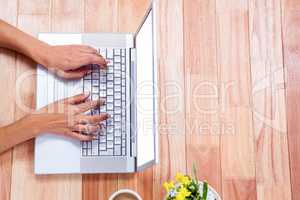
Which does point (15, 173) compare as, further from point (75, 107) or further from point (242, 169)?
point (242, 169)

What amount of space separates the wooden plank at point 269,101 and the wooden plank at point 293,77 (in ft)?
0.05

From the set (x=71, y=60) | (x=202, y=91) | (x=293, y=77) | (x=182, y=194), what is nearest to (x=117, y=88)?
(x=71, y=60)

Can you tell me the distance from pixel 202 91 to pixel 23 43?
0.50 metres

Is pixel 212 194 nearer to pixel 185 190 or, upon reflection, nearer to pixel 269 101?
pixel 185 190

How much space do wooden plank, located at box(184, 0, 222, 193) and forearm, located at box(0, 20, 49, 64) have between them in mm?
401

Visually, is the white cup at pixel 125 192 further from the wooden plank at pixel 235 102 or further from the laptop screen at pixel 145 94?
the wooden plank at pixel 235 102

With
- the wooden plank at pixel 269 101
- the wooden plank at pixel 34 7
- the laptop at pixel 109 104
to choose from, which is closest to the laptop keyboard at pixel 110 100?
the laptop at pixel 109 104

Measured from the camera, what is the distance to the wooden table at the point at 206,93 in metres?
1.04

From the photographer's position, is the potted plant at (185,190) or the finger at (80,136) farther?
the finger at (80,136)

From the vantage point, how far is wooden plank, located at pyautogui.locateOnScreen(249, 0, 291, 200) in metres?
1.08

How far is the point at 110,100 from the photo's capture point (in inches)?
40.2

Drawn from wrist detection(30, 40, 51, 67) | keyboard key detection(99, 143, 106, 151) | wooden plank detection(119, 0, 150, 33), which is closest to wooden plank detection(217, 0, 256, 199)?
wooden plank detection(119, 0, 150, 33)

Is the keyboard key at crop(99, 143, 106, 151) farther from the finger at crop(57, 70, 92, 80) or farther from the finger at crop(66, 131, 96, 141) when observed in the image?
the finger at crop(57, 70, 92, 80)

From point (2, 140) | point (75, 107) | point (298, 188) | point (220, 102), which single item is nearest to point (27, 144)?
point (2, 140)
